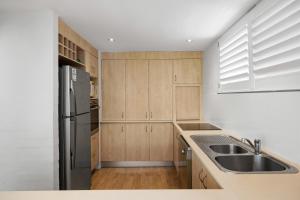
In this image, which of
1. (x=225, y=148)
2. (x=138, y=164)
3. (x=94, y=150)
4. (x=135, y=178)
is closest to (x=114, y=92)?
(x=94, y=150)

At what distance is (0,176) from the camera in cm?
256

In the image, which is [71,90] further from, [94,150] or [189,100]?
[189,100]

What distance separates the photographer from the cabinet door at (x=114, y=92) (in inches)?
191

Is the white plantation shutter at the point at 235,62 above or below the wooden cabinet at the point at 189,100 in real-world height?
above

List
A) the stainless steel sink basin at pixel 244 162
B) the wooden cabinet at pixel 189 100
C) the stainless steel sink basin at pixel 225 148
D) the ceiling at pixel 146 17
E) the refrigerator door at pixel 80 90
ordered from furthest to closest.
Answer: the wooden cabinet at pixel 189 100 < the refrigerator door at pixel 80 90 < the stainless steel sink basin at pixel 225 148 < the ceiling at pixel 146 17 < the stainless steel sink basin at pixel 244 162

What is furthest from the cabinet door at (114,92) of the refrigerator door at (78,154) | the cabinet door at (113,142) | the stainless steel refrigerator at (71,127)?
the stainless steel refrigerator at (71,127)

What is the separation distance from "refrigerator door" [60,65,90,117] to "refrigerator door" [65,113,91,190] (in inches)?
4.2

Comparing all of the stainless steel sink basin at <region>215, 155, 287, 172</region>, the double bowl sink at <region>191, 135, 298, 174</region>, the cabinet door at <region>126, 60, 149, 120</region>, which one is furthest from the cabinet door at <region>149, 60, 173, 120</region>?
the stainless steel sink basin at <region>215, 155, 287, 172</region>

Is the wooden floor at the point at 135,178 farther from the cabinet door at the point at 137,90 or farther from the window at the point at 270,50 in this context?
the window at the point at 270,50

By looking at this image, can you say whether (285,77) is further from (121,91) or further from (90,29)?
(121,91)

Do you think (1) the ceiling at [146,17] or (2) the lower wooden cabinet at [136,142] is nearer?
(1) the ceiling at [146,17]

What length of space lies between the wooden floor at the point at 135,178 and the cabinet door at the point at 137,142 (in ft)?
0.85

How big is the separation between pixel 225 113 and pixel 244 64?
999 millimetres

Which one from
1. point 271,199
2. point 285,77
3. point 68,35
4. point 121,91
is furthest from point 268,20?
point 121,91
